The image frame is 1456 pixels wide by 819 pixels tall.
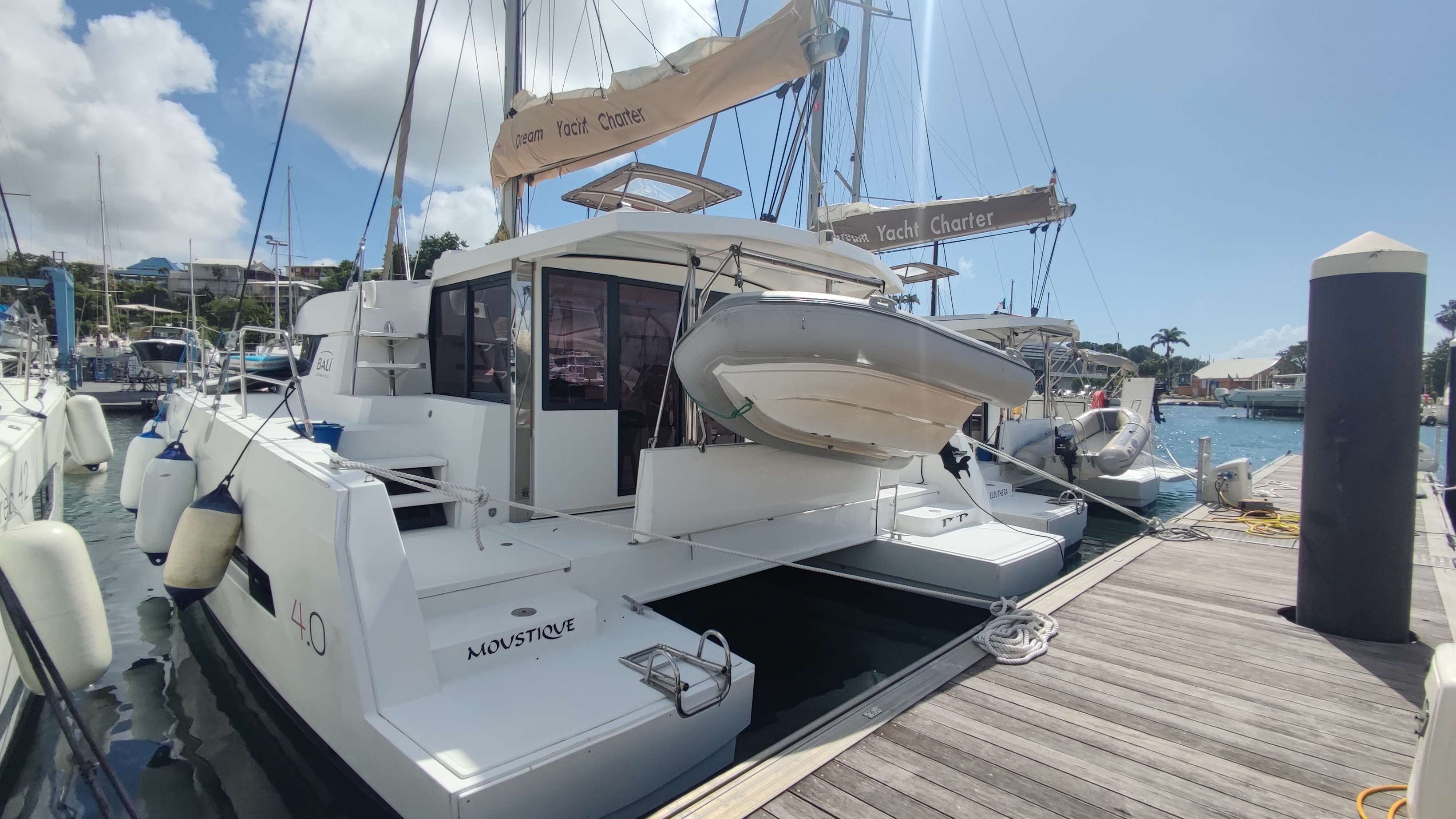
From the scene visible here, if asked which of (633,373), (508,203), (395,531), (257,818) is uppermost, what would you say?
(508,203)

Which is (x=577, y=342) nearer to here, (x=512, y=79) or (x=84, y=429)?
(x=512, y=79)

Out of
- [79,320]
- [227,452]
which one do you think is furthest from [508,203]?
[79,320]

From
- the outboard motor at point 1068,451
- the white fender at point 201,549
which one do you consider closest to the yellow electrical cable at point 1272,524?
the outboard motor at point 1068,451

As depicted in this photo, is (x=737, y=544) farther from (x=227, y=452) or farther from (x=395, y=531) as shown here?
(x=227, y=452)

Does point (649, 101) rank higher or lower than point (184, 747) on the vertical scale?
higher

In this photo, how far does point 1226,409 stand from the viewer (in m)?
65.2

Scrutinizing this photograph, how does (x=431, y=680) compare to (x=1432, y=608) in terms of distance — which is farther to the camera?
(x=1432, y=608)

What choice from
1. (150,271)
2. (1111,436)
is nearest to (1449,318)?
(1111,436)

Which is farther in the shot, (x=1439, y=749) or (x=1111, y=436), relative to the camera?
(x=1111, y=436)

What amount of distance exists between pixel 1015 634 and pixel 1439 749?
1707 millimetres

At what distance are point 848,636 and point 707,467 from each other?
174 centimetres

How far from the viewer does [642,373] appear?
458 centimetres

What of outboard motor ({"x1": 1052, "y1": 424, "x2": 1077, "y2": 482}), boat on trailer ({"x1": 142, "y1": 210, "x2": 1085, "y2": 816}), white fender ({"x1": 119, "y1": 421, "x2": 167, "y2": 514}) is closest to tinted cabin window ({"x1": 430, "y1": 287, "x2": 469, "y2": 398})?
boat on trailer ({"x1": 142, "y1": 210, "x2": 1085, "y2": 816})

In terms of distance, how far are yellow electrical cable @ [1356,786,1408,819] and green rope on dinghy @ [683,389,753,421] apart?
Answer: 107 inches
